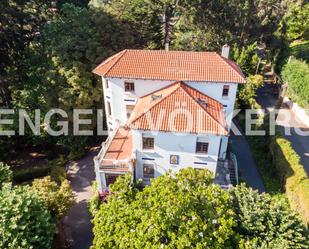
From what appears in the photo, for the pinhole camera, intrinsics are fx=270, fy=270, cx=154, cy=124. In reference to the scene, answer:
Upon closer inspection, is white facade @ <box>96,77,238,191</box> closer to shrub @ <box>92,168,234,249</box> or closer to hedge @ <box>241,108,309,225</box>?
shrub @ <box>92,168,234,249</box>

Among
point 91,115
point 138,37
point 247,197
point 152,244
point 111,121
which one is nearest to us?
point 152,244

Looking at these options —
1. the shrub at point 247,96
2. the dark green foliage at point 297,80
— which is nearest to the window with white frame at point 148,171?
the shrub at point 247,96

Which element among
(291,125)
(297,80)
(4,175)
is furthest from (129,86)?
(297,80)

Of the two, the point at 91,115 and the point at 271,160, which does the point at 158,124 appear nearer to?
the point at 91,115

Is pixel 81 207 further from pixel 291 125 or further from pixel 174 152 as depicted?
pixel 291 125

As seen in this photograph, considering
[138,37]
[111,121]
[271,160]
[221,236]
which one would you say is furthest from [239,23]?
[221,236]

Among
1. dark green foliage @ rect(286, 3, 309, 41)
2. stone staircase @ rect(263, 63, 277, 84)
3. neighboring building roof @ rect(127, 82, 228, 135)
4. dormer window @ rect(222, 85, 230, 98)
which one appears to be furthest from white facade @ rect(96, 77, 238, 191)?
dark green foliage @ rect(286, 3, 309, 41)
